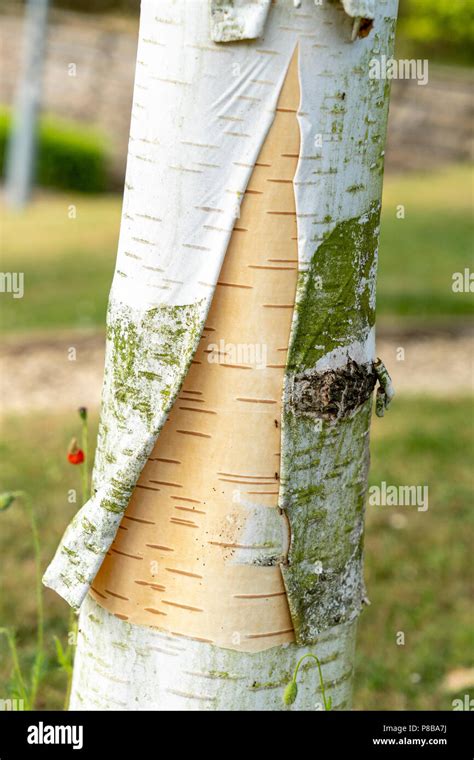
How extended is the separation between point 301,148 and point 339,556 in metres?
0.75

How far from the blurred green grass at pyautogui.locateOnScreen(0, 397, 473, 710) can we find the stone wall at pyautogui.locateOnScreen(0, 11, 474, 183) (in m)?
7.91

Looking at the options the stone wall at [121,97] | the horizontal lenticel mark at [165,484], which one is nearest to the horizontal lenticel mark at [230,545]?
the horizontal lenticel mark at [165,484]

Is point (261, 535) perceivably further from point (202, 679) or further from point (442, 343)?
point (442, 343)

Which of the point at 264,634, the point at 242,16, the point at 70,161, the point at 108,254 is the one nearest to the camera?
the point at 242,16

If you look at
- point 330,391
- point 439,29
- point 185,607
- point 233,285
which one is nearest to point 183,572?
point 185,607

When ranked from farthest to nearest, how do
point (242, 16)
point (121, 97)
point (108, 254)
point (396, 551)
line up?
1. point (121, 97)
2. point (108, 254)
3. point (396, 551)
4. point (242, 16)

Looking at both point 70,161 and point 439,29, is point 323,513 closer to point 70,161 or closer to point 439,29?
point 439,29

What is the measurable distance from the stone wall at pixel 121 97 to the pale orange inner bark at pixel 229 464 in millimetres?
11246

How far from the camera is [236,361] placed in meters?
1.78

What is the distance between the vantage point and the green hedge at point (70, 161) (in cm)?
1202

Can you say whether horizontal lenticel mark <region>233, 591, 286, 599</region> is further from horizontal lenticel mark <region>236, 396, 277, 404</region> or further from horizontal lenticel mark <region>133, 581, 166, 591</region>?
horizontal lenticel mark <region>236, 396, 277, 404</region>

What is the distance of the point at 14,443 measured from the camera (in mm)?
4902

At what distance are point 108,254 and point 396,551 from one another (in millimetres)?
5522
